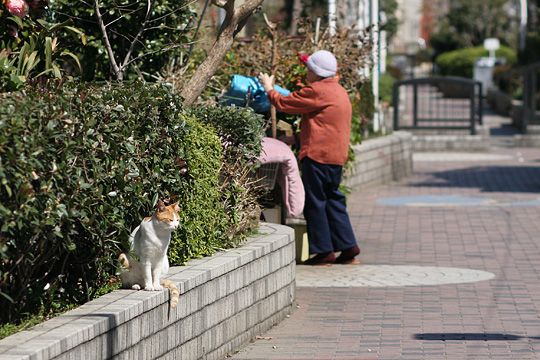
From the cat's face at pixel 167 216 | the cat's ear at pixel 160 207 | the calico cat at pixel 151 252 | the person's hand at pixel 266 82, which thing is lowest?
the calico cat at pixel 151 252

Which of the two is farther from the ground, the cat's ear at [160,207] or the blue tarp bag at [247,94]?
the blue tarp bag at [247,94]

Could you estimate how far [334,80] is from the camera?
1224cm

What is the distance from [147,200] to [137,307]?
89 centimetres

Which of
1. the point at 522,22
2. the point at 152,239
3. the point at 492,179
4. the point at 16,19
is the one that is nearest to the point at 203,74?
the point at 16,19

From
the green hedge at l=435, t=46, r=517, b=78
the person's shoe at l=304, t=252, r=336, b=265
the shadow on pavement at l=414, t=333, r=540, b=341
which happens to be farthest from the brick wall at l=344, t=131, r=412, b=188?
the green hedge at l=435, t=46, r=517, b=78

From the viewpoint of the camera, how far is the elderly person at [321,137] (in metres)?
12.1

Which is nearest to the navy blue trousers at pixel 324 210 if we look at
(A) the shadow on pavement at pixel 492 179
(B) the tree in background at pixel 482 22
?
(A) the shadow on pavement at pixel 492 179

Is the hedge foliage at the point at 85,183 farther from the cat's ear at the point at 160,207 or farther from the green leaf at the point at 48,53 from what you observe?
the green leaf at the point at 48,53

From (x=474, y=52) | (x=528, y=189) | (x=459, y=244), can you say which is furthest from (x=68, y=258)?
(x=474, y=52)

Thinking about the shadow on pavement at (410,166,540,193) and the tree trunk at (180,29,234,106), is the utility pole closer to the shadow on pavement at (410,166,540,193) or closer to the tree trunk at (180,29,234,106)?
the shadow on pavement at (410,166,540,193)

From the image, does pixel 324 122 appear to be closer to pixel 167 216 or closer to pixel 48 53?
pixel 48 53

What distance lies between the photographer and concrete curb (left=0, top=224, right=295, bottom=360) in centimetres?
632

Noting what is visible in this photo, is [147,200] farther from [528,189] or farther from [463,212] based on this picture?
[528,189]

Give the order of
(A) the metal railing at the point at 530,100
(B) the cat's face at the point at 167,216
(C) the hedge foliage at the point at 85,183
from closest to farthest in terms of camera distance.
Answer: (C) the hedge foliage at the point at 85,183 < (B) the cat's face at the point at 167,216 < (A) the metal railing at the point at 530,100
